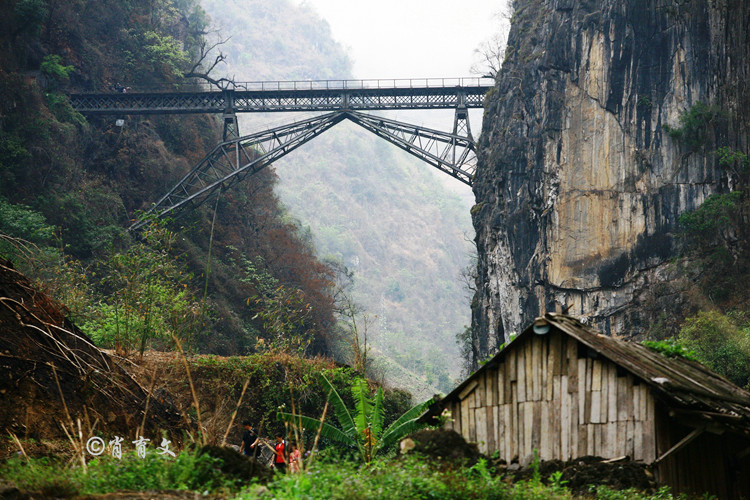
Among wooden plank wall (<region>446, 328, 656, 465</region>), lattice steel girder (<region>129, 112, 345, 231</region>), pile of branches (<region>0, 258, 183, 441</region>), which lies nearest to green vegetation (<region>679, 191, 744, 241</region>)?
lattice steel girder (<region>129, 112, 345, 231</region>)

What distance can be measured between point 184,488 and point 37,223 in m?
18.1

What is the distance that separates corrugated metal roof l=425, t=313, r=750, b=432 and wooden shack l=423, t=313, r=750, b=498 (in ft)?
0.06

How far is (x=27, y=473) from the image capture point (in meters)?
6.29

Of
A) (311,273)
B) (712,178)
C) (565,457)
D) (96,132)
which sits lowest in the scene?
(565,457)

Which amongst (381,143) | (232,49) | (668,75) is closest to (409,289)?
(381,143)

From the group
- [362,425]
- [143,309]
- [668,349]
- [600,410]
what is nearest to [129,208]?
[143,309]

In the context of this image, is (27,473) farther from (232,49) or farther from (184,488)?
(232,49)

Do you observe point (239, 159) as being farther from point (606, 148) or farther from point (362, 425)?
point (362, 425)

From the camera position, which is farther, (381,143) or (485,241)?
(381,143)

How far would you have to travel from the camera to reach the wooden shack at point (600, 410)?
29.4 ft

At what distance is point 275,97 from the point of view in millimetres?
32094

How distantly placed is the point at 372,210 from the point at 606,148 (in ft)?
229

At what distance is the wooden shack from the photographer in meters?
8.97

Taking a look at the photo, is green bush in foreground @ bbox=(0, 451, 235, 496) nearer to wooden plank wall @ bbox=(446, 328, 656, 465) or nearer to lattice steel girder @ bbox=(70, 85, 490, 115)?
wooden plank wall @ bbox=(446, 328, 656, 465)
